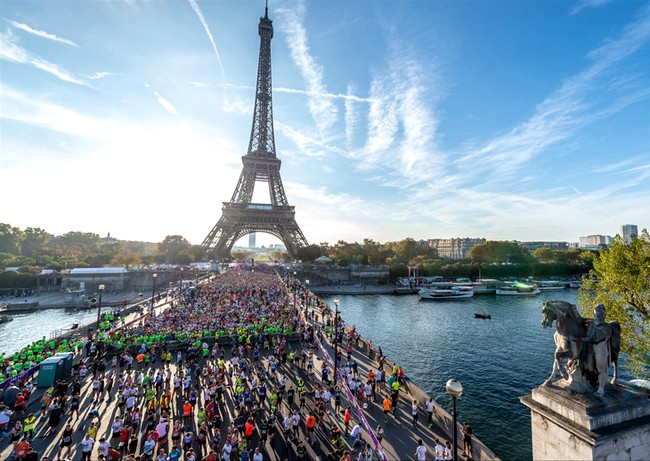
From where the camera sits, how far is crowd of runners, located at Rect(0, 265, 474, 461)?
10539 mm

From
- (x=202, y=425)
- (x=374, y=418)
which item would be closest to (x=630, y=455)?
(x=374, y=418)

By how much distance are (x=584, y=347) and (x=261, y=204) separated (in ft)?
242

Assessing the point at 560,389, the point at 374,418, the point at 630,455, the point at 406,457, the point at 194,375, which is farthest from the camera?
the point at 194,375

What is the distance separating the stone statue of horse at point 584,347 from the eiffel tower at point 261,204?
7115cm

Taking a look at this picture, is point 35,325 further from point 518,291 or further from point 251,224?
point 518,291

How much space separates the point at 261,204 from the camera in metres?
77.1

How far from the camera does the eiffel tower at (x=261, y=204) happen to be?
73625 mm

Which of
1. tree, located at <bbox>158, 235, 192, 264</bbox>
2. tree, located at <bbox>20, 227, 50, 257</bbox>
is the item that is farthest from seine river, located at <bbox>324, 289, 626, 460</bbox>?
tree, located at <bbox>20, 227, 50, 257</bbox>

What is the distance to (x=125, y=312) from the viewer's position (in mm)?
32719

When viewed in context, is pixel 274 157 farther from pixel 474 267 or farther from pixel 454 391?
pixel 454 391

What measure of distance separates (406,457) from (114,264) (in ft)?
305

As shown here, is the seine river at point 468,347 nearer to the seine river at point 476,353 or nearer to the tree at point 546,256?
the seine river at point 476,353

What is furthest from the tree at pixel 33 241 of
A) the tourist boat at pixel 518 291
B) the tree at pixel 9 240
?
the tourist boat at pixel 518 291

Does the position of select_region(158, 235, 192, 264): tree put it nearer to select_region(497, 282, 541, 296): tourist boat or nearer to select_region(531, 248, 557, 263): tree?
select_region(497, 282, 541, 296): tourist boat
